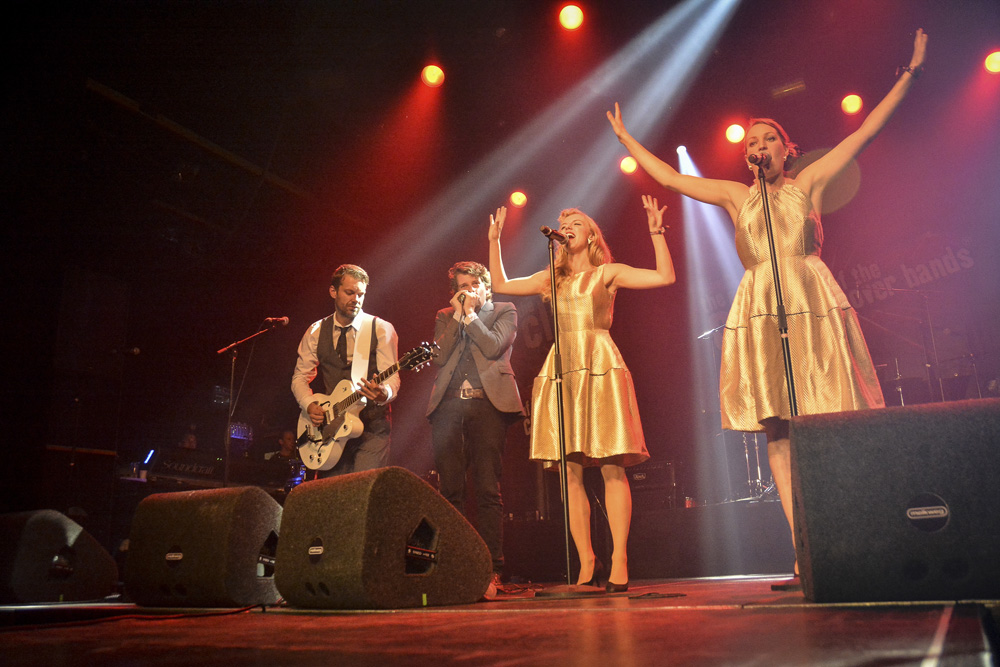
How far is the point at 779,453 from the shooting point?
3229 mm

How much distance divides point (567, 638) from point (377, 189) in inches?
257

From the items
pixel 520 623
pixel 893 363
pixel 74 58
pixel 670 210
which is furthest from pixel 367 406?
pixel 893 363

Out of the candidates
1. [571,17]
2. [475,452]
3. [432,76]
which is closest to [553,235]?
[475,452]

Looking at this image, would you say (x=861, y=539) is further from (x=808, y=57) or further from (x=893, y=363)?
(x=893, y=363)

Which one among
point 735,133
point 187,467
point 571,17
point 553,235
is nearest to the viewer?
point 553,235

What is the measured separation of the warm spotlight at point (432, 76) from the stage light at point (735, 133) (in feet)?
8.86

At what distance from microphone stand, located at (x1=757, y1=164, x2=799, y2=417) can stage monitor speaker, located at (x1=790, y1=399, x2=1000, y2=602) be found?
3.66ft

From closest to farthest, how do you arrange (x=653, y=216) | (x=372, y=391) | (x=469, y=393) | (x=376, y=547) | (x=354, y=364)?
(x=376, y=547)
(x=653, y=216)
(x=372, y=391)
(x=469, y=393)
(x=354, y=364)

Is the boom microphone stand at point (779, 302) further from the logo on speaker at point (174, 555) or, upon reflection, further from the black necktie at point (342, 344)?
the logo on speaker at point (174, 555)

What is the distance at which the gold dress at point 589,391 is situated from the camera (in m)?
3.71

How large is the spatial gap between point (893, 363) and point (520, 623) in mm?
6636

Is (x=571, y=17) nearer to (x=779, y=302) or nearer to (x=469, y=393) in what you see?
(x=469, y=393)

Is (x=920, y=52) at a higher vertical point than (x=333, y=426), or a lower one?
higher

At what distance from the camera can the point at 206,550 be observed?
10.4 ft
